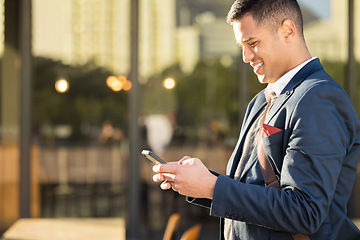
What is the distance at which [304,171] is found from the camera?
1.11 metres

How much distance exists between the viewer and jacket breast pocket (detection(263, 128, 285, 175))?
3.91ft

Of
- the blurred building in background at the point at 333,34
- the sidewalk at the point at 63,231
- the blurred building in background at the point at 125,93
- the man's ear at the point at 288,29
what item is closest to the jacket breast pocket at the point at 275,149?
the man's ear at the point at 288,29

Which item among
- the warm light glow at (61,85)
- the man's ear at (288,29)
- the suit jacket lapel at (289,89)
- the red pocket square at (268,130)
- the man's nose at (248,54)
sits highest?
the warm light glow at (61,85)

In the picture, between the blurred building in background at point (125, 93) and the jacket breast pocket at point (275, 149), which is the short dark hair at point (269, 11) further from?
the blurred building in background at point (125, 93)

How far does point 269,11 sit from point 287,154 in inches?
15.8

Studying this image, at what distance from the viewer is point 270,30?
128 cm

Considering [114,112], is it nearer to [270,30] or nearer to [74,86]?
[74,86]

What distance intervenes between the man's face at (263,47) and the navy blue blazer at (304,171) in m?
0.07

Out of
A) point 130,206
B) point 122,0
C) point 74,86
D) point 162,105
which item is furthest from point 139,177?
point 122,0

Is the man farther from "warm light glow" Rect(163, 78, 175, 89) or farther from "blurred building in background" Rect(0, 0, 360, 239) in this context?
"warm light glow" Rect(163, 78, 175, 89)

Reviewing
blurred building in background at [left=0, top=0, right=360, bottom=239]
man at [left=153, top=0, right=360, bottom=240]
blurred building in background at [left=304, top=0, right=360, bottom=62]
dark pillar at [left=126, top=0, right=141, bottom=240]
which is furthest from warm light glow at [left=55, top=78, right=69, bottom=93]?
man at [left=153, top=0, right=360, bottom=240]

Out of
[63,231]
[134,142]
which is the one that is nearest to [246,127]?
[63,231]

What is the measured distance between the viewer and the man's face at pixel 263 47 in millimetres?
1281

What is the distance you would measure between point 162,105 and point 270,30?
4590mm
